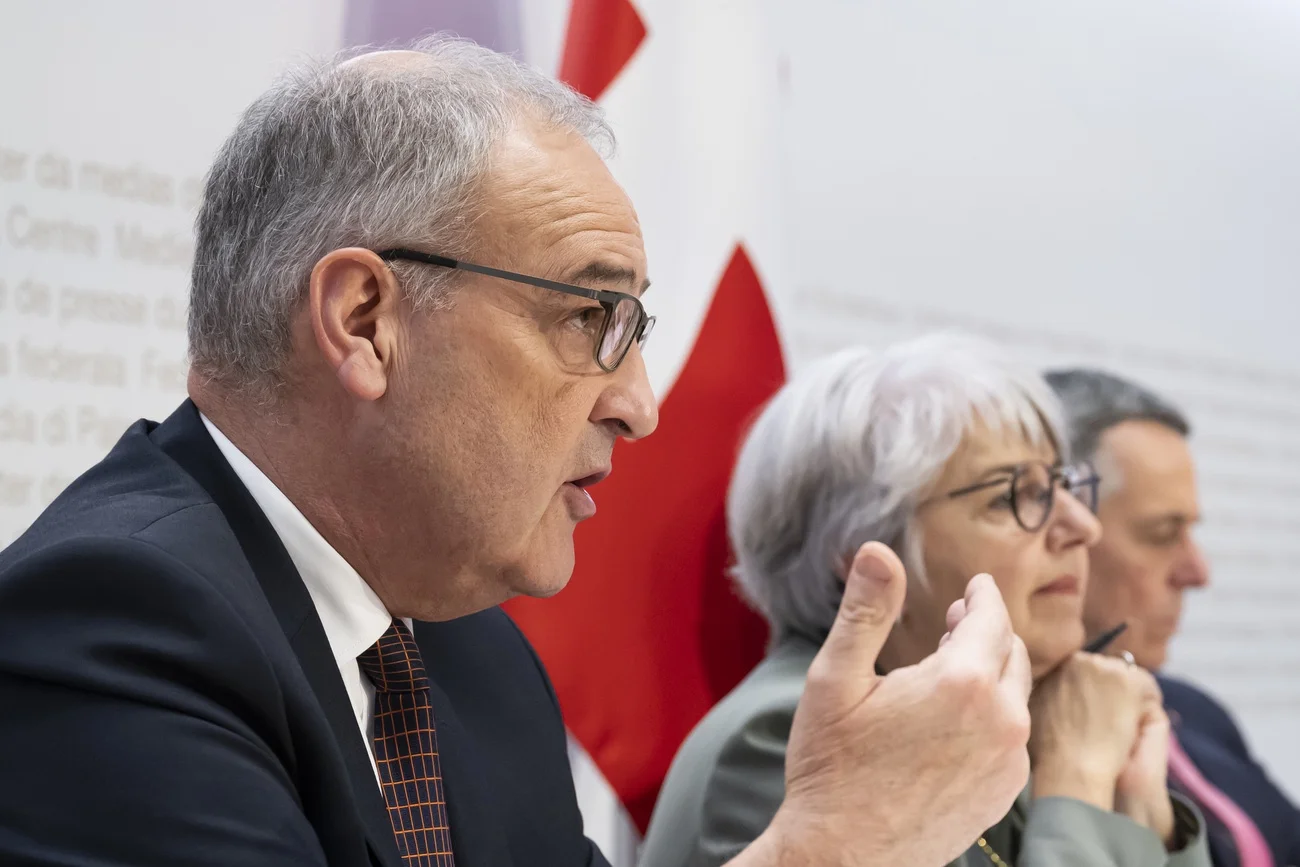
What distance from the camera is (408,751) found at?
1.30 metres

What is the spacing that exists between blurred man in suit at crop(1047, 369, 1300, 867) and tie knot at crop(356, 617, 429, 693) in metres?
1.80

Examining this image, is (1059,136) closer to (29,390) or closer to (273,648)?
(29,390)

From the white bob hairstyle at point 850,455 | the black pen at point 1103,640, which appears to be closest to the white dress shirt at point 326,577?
the white bob hairstyle at point 850,455

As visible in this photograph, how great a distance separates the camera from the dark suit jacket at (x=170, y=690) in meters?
0.94

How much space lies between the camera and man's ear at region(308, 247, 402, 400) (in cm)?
125

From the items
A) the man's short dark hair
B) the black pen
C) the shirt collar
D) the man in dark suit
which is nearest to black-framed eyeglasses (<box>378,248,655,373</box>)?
the man in dark suit

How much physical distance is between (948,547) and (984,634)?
3.03 ft

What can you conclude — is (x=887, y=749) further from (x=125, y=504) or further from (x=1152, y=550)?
(x=1152, y=550)

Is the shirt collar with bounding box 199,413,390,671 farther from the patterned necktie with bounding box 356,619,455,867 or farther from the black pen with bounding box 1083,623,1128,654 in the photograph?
the black pen with bounding box 1083,623,1128,654

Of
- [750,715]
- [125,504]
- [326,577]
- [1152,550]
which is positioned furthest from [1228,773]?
[125,504]

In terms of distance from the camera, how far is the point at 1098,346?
3.34 metres

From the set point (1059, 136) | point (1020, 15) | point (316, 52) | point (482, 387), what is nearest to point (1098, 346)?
point (1059, 136)

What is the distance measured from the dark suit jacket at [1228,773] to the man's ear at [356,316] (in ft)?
6.62

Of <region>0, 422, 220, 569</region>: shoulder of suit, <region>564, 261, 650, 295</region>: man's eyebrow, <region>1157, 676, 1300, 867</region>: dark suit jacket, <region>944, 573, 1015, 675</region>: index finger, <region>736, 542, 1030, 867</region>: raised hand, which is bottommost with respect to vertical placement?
<region>1157, 676, 1300, 867</region>: dark suit jacket
